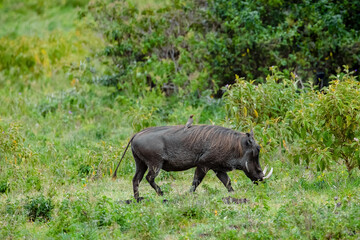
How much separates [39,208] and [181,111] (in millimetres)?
5248

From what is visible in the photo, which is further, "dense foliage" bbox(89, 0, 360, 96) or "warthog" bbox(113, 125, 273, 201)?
"dense foliage" bbox(89, 0, 360, 96)

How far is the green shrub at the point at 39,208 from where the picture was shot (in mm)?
6156

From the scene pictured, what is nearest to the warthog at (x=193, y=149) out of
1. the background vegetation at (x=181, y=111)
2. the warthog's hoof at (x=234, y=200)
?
the background vegetation at (x=181, y=111)

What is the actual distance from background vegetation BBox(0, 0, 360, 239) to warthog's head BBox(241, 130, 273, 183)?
17cm

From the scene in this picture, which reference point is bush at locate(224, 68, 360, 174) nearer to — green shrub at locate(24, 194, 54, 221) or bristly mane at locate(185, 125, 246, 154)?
bristly mane at locate(185, 125, 246, 154)

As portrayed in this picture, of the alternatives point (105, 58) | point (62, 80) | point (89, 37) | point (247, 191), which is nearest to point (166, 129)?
point (247, 191)

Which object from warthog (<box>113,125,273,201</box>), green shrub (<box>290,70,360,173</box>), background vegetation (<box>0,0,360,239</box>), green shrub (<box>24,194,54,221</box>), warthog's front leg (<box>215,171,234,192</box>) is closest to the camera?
background vegetation (<box>0,0,360,239</box>)

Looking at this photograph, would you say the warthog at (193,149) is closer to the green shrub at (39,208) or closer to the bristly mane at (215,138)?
the bristly mane at (215,138)

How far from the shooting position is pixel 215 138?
707cm

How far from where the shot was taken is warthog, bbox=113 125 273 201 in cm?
702

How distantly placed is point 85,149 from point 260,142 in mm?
2998

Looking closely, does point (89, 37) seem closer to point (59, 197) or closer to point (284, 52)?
point (284, 52)

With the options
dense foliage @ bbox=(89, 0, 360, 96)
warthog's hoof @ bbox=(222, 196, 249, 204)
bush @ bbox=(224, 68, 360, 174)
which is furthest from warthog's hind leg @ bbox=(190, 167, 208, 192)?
dense foliage @ bbox=(89, 0, 360, 96)

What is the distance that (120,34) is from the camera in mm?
12445
